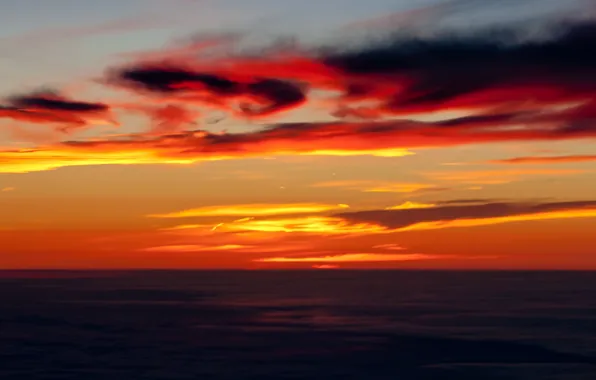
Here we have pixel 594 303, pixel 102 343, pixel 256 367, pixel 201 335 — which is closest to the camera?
pixel 256 367

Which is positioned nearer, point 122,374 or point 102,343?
point 122,374

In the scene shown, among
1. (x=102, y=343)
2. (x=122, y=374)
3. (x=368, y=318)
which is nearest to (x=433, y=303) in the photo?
(x=368, y=318)

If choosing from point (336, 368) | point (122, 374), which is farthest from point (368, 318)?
point (122, 374)

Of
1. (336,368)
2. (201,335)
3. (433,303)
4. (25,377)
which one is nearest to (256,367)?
(336,368)

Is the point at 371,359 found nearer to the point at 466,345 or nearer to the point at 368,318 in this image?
the point at 466,345

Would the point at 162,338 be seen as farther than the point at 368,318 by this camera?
No

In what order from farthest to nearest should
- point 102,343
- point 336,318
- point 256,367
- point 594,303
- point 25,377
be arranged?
1. point 594,303
2. point 336,318
3. point 102,343
4. point 256,367
5. point 25,377

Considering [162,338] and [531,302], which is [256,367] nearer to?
[162,338]

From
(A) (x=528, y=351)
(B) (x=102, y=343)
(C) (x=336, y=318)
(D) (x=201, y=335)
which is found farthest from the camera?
(C) (x=336, y=318)
